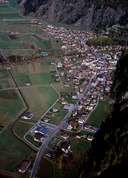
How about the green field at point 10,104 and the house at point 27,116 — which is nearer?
the house at point 27,116

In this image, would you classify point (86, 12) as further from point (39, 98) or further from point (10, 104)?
point (10, 104)

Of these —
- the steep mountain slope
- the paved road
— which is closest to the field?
the paved road

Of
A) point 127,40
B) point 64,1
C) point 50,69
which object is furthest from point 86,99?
point 64,1

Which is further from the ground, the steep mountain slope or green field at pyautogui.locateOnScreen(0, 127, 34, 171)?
the steep mountain slope

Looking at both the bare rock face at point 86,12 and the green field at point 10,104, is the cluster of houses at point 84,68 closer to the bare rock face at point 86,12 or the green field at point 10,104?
the bare rock face at point 86,12

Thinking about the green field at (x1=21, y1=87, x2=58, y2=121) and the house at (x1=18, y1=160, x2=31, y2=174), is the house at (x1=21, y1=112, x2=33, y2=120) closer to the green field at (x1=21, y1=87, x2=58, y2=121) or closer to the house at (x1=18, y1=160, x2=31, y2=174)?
the green field at (x1=21, y1=87, x2=58, y2=121)

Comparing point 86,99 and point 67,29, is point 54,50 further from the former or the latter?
point 86,99

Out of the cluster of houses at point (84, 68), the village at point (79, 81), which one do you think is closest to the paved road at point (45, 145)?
the village at point (79, 81)

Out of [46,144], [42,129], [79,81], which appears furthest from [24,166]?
[79,81]
